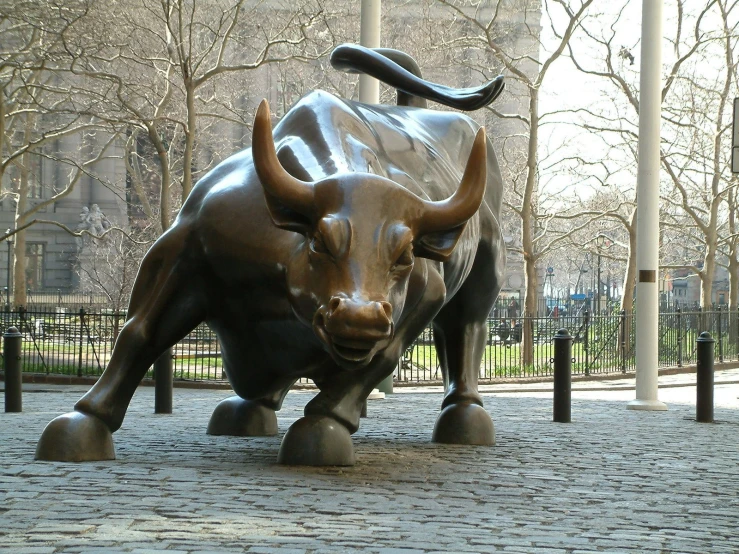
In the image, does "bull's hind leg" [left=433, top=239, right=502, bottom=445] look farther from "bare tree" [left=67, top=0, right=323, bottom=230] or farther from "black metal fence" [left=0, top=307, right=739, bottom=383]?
"bare tree" [left=67, top=0, right=323, bottom=230]

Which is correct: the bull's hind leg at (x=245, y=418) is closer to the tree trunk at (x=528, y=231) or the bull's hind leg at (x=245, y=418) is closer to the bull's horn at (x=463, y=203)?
the bull's horn at (x=463, y=203)

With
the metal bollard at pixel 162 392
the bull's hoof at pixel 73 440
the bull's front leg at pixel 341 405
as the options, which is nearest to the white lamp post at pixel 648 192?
the metal bollard at pixel 162 392

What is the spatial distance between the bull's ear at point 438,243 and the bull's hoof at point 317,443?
3.84ft

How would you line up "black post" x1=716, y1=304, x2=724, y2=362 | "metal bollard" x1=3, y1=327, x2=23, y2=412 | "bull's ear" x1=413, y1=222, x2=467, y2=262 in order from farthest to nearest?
1. "black post" x1=716, y1=304, x2=724, y2=362
2. "metal bollard" x1=3, y1=327, x2=23, y2=412
3. "bull's ear" x1=413, y1=222, x2=467, y2=262

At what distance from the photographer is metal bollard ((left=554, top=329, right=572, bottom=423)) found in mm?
10945

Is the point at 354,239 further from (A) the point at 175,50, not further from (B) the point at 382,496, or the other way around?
(A) the point at 175,50

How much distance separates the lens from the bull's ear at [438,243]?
5871 millimetres

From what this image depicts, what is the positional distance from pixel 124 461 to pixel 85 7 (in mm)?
16507

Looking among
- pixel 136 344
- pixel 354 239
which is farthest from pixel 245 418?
pixel 354 239

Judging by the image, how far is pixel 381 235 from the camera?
5.55 m

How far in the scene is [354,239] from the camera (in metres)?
5.48

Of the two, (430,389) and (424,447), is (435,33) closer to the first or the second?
(430,389)

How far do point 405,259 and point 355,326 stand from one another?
654mm

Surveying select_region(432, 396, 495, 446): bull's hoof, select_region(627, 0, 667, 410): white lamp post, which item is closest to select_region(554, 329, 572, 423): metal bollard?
select_region(627, 0, 667, 410): white lamp post
